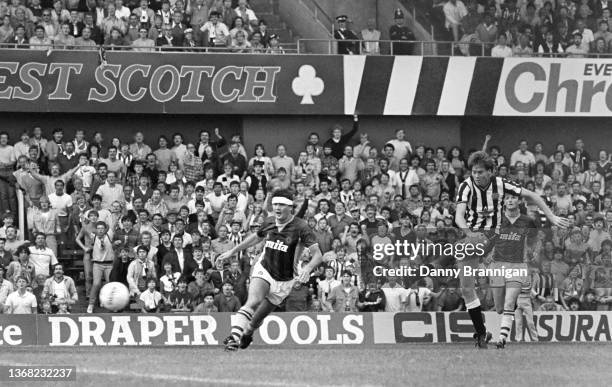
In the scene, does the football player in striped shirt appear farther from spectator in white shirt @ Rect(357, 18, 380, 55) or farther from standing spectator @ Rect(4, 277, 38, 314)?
spectator in white shirt @ Rect(357, 18, 380, 55)

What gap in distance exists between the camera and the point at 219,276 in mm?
22438

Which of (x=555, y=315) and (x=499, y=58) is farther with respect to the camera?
(x=499, y=58)

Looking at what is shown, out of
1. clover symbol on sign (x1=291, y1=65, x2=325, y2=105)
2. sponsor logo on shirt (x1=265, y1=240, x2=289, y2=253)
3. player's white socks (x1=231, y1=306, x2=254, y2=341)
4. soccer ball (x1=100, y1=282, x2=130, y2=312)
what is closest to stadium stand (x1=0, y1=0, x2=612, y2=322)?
clover symbol on sign (x1=291, y1=65, x2=325, y2=105)

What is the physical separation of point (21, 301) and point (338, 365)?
25.4 ft

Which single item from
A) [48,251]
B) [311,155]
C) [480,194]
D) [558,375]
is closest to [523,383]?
[558,375]

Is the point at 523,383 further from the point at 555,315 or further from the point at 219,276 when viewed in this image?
the point at 219,276

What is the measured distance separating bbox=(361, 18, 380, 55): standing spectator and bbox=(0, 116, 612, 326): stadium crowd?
1618mm

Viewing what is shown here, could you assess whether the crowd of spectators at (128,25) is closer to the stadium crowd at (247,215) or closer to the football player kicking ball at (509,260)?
the stadium crowd at (247,215)

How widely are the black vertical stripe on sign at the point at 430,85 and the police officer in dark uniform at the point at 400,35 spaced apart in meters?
Answer: 0.46

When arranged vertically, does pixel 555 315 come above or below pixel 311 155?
below

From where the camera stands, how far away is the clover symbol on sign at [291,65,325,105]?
1147 inches

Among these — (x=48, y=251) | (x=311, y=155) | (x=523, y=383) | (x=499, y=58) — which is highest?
(x=499, y=58)

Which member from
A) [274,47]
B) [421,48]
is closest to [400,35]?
[421,48]

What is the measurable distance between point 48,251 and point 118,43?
20.7 ft
